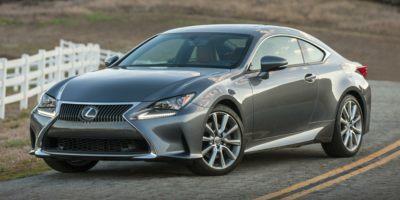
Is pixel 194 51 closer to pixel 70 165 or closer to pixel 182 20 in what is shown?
pixel 70 165

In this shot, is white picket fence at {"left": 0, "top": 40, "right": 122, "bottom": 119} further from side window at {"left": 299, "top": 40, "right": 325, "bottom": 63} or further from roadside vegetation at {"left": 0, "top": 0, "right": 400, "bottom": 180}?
roadside vegetation at {"left": 0, "top": 0, "right": 400, "bottom": 180}

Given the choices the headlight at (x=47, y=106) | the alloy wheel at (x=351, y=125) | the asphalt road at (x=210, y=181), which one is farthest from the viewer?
the alloy wheel at (x=351, y=125)

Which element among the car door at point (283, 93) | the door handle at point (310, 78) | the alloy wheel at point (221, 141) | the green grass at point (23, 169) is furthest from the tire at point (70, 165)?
the door handle at point (310, 78)

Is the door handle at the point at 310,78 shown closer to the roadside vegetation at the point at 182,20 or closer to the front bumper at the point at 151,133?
the front bumper at the point at 151,133

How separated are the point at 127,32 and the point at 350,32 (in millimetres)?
11400

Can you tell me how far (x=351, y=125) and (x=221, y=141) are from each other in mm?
2430

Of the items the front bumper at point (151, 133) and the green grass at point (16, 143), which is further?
the green grass at point (16, 143)

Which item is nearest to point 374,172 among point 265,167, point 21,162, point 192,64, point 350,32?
point 265,167

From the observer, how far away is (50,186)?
10672mm

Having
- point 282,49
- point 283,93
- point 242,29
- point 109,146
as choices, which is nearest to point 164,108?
point 109,146

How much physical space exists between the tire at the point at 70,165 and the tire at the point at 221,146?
4.50 feet

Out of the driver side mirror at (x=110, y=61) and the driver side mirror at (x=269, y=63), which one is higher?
the driver side mirror at (x=269, y=63)

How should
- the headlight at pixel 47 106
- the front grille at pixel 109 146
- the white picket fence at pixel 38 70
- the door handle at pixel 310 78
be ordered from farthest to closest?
1. the white picket fence at pixel 38 70
2. the door handle at pixel 310 78
3. the headlight at pixel 47 106
4. the front grille at pixel 109 146

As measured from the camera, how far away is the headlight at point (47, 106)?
1108 cm
